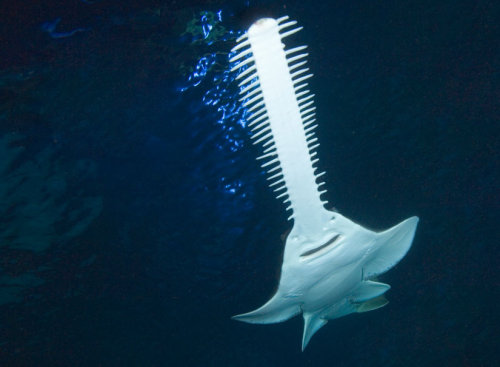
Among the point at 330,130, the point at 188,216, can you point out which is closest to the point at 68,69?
the point at 188,216

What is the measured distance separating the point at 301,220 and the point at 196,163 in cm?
172

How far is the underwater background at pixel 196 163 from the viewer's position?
2688mm

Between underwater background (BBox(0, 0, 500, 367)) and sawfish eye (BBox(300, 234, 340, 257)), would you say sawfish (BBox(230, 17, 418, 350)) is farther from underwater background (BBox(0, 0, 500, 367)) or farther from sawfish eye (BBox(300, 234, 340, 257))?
underwater background (BBox(0, 0, 500, 367))

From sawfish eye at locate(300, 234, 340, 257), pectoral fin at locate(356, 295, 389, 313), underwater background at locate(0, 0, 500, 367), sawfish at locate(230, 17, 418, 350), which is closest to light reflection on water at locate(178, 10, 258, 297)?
underwater background at locate(0, 0, 500, 367)

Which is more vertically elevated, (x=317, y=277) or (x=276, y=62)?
(x=276, y=62)

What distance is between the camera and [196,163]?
352 cm

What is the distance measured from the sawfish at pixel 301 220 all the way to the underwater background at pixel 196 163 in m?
0.54

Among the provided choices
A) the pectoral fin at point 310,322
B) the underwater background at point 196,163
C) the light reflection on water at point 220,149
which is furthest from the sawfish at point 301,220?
the underwater background at point 196,163

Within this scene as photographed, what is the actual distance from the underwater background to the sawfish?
540 millimetres

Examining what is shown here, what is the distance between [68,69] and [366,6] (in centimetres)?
273

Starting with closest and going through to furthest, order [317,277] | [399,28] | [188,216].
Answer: [317,277]
[399,28]
[188,216]

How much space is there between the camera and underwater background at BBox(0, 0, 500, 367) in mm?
2688

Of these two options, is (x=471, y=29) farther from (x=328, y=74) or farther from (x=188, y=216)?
(x=188, y=216)

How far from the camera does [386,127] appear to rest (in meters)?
3.83
